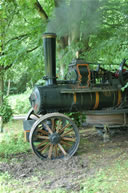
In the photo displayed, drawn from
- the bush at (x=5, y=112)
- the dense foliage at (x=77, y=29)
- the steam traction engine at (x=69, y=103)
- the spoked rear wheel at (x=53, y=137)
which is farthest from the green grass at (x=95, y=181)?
the bush at (x=5, y=112)

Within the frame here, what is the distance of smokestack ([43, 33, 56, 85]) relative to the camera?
5.11 metres

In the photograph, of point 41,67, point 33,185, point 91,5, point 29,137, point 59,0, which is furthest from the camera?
point 41,67

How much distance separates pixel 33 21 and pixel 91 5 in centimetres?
236

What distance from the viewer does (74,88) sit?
5.37 meters

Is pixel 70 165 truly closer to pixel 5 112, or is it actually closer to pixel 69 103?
pixel 69 103

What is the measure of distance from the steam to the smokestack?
200 cm

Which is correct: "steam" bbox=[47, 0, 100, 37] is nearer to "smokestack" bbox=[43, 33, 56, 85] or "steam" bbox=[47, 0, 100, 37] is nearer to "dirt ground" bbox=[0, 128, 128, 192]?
"smokestack" bbox=[43, 33, 56, 85]

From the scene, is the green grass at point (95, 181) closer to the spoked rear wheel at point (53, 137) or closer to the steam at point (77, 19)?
the spoked rear wheel at point (53, 137)

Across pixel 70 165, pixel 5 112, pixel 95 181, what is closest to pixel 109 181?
pixel 95 181

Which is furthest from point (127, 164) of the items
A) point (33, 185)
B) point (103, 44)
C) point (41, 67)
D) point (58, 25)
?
point (41, 67)

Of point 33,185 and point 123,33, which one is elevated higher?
point 123,33

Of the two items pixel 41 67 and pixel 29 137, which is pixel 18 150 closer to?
pixel 29 137

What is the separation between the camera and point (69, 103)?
17.8 ft

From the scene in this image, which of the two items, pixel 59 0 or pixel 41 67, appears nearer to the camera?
pixel 59 0
